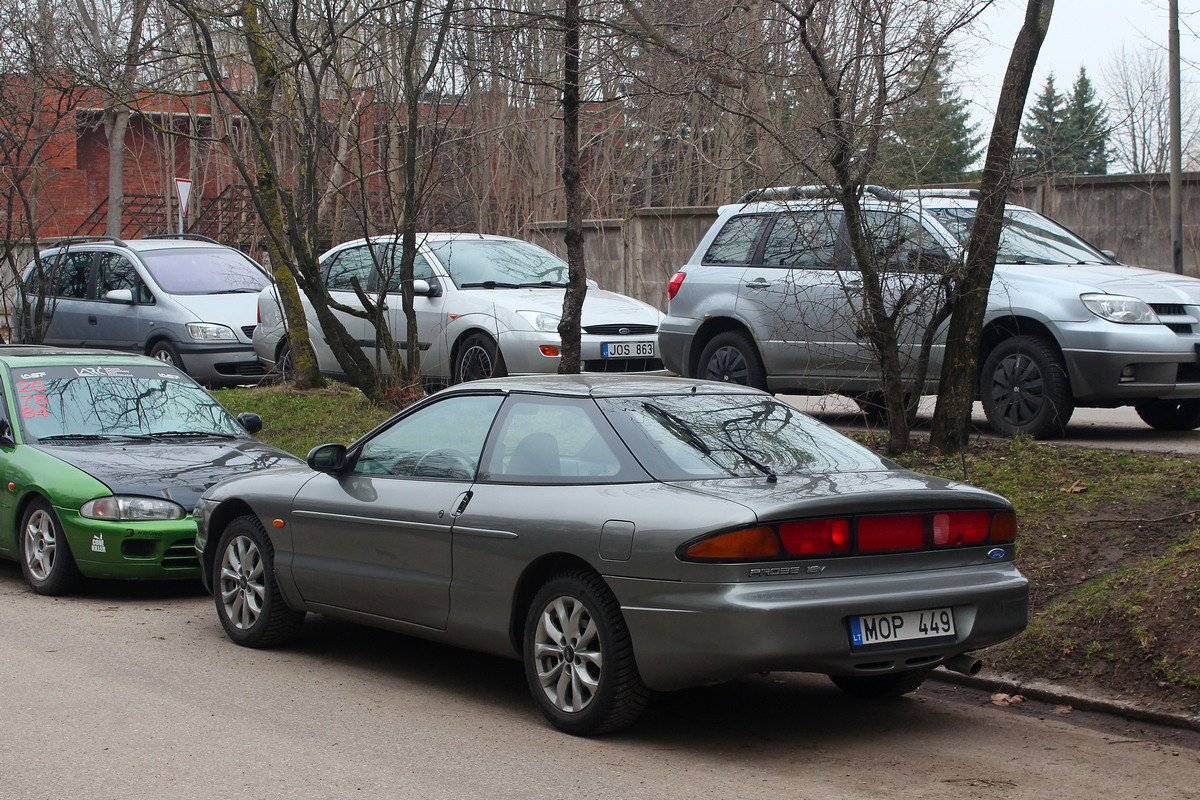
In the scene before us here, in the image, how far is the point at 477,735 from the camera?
207 inches

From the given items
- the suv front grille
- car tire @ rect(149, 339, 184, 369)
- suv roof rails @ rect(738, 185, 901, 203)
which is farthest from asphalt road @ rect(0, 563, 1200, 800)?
car tire @ rect(149, 339, 184, 369)

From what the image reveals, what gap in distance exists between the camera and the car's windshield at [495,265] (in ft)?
43.7

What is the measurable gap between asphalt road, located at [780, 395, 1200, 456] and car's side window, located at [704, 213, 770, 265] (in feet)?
4.83

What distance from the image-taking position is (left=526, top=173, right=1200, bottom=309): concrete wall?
1673 cm

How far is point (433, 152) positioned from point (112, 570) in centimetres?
552

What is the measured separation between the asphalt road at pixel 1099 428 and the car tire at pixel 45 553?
5.69 m

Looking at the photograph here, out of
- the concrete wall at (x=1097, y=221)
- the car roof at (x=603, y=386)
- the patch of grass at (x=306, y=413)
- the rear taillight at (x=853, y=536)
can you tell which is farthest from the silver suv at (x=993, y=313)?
the concrete wall at (x=1097, y=221)

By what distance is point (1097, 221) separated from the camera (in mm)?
17750

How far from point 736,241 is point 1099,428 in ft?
11.4

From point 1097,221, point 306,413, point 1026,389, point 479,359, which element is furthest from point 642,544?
point 1097,221

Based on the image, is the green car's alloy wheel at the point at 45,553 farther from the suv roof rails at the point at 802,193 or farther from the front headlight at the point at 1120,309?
the front headlight at the point at 1120,309

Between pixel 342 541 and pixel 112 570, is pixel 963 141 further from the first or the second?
pixel 112 570

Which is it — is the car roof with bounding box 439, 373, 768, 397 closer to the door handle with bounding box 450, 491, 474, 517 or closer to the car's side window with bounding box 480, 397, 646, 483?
the car's side window with bounding box 480, 397, 646, 483

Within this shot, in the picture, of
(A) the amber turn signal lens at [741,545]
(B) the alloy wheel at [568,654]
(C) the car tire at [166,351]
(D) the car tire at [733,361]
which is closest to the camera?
(A) the amber turn signal lens at [741,545]
